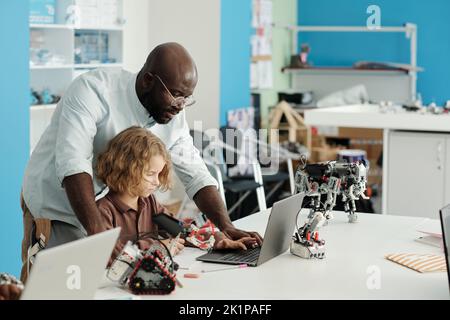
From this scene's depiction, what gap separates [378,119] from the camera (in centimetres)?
568

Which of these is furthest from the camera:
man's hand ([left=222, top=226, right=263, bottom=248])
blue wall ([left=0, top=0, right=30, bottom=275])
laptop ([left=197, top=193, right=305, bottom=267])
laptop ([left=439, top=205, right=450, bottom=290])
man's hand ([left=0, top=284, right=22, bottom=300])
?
blue wall ([left=0, top=0, right=30, bottom=275])

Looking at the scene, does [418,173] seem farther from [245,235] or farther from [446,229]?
[446,229]

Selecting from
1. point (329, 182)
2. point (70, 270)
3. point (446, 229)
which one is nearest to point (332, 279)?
point (446, 229)

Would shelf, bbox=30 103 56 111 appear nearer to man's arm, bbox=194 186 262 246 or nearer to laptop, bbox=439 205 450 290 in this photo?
man's arm, bbox=194 186 262 246

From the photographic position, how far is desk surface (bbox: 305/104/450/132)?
548 centimetres

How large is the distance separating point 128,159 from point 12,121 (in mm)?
1655

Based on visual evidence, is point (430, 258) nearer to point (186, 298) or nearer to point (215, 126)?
point (186, 298)

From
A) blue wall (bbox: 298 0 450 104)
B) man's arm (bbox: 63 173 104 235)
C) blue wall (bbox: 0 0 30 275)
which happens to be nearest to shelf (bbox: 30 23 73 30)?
blue wall (bbox: 0 0 30 275)

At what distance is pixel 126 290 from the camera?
7.48 feet

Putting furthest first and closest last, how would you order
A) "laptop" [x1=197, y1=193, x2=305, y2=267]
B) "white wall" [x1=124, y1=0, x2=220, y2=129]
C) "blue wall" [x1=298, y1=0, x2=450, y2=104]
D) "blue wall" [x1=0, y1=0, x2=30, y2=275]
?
"blue wall" [x1=298, y1=0, x2=450, y2=104] < "white wall" [x1=124, y1=0, x2=220, y2=129] < "blue wall" [x1=0, y1=0, x2=30, y2=275] < "laptop" [x1=197, y1=193, x2=305, y2=267]

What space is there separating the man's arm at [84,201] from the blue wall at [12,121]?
172cm

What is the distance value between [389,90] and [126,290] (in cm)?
690

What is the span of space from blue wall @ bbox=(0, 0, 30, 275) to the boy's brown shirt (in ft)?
4.95
